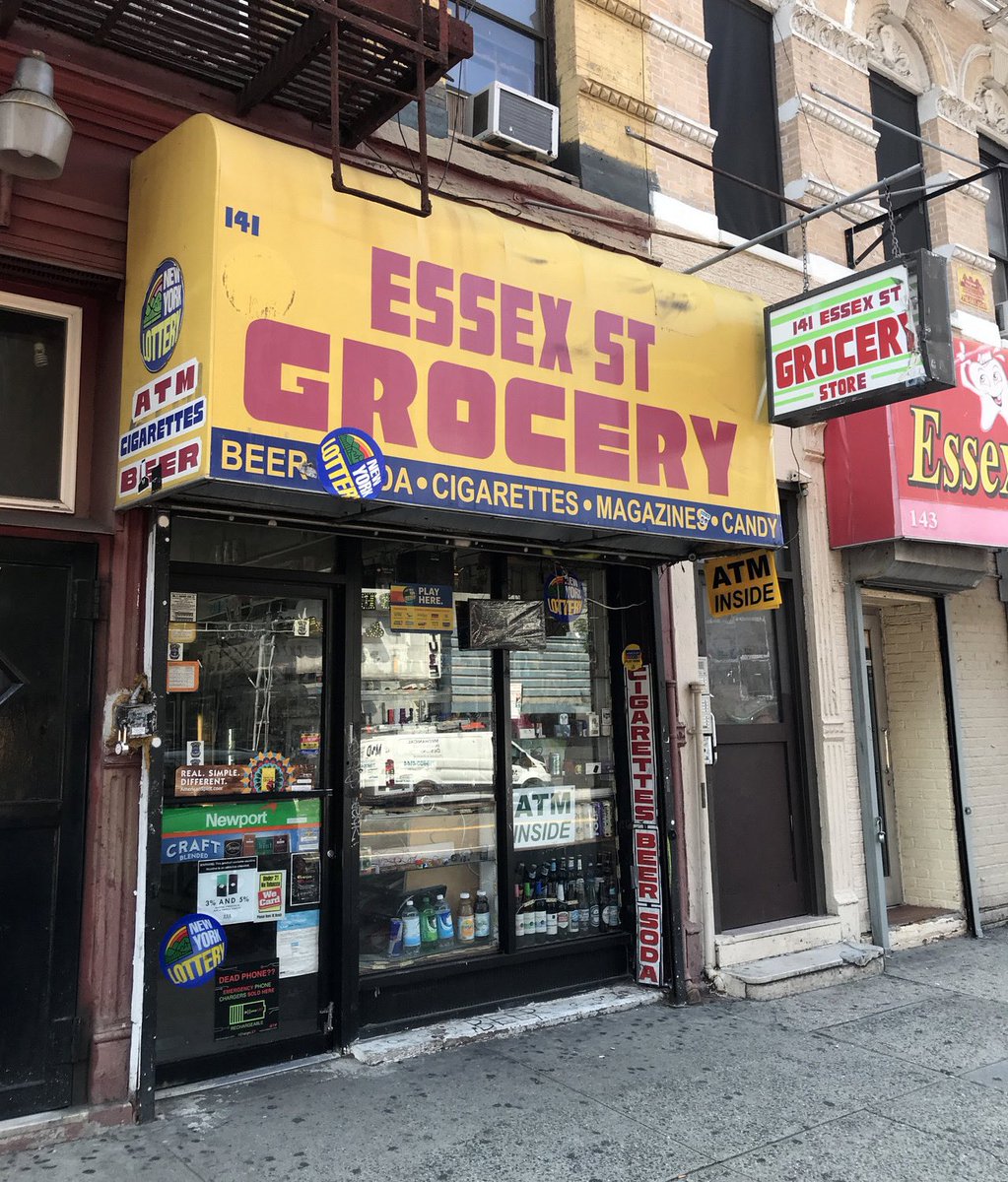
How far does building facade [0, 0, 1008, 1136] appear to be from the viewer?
446cm

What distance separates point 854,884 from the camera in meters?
7.78

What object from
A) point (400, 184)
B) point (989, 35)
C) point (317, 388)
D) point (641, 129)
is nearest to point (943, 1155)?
point (317, 388)

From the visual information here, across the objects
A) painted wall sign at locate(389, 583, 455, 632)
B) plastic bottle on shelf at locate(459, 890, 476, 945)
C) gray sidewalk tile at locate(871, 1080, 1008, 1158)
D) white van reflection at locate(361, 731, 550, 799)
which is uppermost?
painted wall sign at locate(389, 583, 455, 632)

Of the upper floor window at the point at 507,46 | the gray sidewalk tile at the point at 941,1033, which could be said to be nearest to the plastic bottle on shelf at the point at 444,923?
the gray sidewalk tile at the point at 941,1033

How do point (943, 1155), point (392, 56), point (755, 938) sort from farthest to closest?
point (755, 938), point (392, 56), point (943, 1155)

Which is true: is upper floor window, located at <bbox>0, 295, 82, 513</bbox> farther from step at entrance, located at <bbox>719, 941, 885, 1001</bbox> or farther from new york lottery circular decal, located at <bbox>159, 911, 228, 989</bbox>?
step at entrance, located at <bbox>719, 941, 885, 1001</bbox>

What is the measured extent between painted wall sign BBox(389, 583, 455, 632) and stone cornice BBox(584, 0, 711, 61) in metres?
4.62

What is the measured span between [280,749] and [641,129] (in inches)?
213

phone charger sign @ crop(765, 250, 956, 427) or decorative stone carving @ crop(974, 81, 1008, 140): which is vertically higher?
decorative stone carving @ crop(974, 81, 1008, 140)

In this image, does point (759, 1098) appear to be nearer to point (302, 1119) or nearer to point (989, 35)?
point (302, 1119)

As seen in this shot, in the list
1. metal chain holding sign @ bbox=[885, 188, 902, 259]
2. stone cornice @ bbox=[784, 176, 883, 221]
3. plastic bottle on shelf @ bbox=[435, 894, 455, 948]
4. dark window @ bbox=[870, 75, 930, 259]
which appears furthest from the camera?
dark window @ bbox=[870, 75, 930, 259]

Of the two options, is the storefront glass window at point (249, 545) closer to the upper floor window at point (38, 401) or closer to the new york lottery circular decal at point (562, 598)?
A: the upper floor window at point (38, 401)

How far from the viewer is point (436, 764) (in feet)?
20.6

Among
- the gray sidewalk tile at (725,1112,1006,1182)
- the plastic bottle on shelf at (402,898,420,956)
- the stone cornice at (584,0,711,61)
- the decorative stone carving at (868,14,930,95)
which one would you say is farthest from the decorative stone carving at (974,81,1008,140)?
the gray sidewalk tile at (725,1112,1006,1182)
